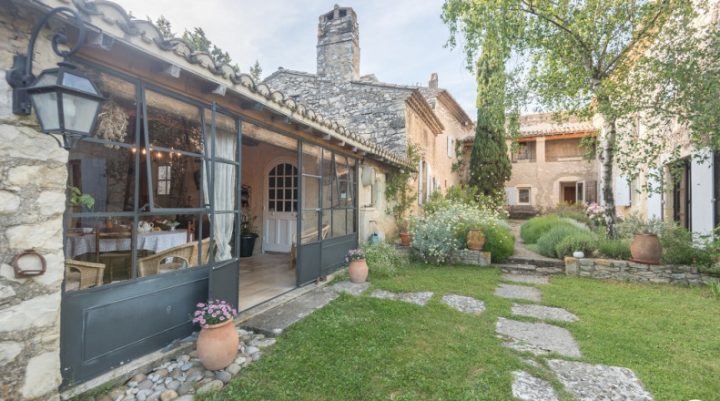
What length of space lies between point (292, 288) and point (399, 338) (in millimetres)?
2191

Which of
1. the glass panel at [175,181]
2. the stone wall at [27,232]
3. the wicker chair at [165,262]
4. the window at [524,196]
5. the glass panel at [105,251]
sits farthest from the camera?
the window at [524,196]

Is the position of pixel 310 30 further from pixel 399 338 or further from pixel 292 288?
pixel 399 338

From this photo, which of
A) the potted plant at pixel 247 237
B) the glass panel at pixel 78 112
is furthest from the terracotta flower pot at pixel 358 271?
the glass panel at pixel 78 112

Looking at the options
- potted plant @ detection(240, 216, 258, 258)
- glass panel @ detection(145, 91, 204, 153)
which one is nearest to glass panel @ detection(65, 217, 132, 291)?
glass panel @ detection(145, 91, 204, 153)

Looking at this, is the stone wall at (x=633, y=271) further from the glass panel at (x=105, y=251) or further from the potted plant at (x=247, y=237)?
the glass panel at (x=105, y=251)

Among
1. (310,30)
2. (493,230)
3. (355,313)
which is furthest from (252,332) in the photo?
(310,30)

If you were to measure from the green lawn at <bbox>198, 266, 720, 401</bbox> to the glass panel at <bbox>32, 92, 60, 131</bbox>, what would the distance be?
2.04 metres

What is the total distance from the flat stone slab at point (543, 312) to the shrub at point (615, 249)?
2903mm

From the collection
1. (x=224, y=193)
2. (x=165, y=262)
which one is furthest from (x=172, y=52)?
(x=165, y=262)

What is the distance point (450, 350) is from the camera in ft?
10.3

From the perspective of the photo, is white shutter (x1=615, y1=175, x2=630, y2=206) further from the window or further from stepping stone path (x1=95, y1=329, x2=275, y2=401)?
stepping stone path (x1=95, y1=329, x2=275, y2=401)

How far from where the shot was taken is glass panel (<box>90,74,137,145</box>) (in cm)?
253

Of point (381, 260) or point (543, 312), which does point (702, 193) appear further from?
point (381, 260)

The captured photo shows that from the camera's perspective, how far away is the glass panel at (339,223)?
635 cm
